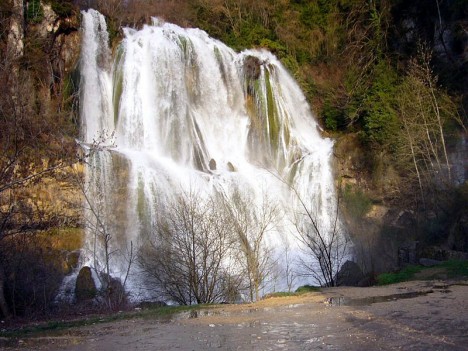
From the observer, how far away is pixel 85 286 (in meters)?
18.2

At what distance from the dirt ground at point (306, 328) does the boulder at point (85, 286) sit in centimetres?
754

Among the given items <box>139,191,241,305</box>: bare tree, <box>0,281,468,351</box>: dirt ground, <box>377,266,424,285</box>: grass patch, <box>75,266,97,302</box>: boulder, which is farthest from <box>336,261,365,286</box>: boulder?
<box>75,266,97,302</box>: boulder

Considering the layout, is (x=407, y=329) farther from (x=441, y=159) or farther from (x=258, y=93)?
(x=258, y=93)

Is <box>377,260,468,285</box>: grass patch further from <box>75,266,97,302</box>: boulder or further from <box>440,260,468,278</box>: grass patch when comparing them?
<box>75,266,97,302</box>: boulder

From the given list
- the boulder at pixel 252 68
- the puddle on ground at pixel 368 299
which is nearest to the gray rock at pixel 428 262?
the puddle on ground at pixel 368 299

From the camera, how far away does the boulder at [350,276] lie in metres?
17.2

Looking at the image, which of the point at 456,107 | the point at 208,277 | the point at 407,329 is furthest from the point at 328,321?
the point at 456,107

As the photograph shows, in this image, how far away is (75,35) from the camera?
26641mm

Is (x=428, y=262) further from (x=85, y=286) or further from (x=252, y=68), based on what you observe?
(x=252, y=68)

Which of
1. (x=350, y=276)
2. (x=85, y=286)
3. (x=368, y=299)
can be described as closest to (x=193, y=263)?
(x=368, y=299)

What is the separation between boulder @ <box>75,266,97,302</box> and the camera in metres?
17.7

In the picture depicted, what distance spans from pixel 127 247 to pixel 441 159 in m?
15.0

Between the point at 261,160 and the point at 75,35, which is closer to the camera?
the point at 75,35

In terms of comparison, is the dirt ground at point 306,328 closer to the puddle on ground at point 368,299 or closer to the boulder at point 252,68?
the puddle on ground at point 368,299
